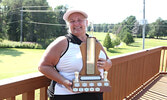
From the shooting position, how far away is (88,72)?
116 cm

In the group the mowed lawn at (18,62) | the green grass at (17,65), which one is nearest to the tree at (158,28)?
the mowed lawn at (18,62)

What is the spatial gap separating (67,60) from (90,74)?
17 cm

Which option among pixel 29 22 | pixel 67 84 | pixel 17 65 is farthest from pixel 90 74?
pixel 29 22

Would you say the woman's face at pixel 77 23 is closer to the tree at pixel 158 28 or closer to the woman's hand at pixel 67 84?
the woman's hand at pixel 67 84

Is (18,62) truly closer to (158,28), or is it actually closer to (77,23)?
(77,23)

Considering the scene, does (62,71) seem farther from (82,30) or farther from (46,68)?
(82,30)

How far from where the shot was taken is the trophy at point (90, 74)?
1.07 meters

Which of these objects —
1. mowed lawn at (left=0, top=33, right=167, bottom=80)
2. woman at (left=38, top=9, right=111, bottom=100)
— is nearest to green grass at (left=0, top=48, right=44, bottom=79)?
mowed lawn at (left=0, top=33, right=167, bottom=80)

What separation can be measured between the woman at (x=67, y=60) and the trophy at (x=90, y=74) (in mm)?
40

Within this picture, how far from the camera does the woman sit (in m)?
1.11

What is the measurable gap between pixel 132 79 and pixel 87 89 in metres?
2.04

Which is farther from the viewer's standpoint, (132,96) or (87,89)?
(132,96)

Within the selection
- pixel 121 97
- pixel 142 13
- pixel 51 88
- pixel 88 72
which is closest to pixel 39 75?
pixel 51 88

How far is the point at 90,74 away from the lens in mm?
1158
